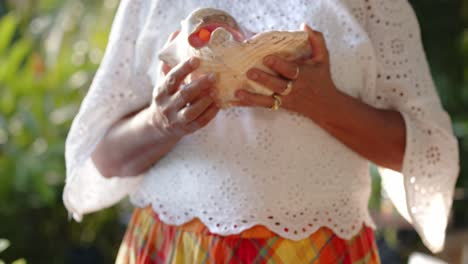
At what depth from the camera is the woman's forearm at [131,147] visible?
111 cm

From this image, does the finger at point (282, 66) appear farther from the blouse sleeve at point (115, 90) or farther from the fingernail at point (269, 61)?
the blouse sleeve at point (115, 90)

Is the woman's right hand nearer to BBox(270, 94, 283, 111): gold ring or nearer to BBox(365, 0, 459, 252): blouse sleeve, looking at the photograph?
BBox(270, 94, 283, 111): gold ring

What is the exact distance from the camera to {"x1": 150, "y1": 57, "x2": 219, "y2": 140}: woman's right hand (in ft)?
3.16

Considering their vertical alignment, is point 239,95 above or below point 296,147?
above

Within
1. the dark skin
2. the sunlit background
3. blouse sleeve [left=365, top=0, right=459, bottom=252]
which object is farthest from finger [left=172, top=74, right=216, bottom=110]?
the sunlit background

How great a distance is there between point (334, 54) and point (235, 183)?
0.77 feet

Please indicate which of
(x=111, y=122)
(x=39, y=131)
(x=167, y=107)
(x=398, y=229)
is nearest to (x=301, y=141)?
(x=167, y=107)

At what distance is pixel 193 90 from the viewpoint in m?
0.97

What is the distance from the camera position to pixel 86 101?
1.23 m

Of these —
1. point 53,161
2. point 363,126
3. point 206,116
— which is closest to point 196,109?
point 206,116

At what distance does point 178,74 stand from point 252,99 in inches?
3.9

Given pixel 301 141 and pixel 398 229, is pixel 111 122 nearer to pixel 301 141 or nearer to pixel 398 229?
pixel 301 141

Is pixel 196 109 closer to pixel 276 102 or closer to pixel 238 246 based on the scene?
pixel 276 102

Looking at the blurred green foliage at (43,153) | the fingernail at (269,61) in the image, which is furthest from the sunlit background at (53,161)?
the fingernail at (269,61)
